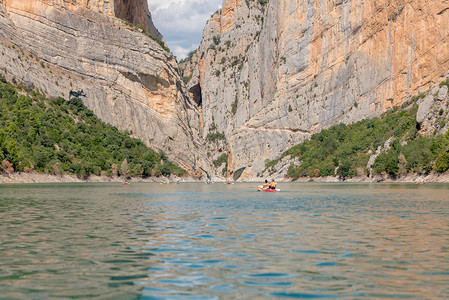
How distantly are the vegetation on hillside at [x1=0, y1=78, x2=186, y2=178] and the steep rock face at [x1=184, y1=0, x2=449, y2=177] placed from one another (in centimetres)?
5180

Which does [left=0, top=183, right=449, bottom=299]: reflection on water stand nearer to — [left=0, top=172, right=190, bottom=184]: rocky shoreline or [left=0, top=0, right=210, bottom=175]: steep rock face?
[left=0, top=172, right=190, bottom=184]: rocky shoreline

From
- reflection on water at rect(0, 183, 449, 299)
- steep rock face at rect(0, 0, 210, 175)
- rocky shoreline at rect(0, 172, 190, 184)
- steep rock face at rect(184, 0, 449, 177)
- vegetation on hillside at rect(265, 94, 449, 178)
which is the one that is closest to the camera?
reflection on water at rect(0, 183, 449, 299)

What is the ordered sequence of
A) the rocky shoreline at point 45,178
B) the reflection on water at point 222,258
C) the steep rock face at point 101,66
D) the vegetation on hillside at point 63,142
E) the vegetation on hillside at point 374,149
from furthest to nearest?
the steep rock face at point 101,66 → the vegetation on hillside at point 374,149 → the vegetation on hillside at point 63,142 → the rocky shoreline at point 45,178 → the reflection on water at point 222,258

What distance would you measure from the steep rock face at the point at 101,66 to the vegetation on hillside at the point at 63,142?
20.0 ft

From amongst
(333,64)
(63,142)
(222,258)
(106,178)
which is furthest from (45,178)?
(333,64)

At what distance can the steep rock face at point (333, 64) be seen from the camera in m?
112

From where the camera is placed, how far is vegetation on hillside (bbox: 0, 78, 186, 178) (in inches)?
2980

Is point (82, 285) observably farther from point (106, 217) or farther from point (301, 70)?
point (301, 70)

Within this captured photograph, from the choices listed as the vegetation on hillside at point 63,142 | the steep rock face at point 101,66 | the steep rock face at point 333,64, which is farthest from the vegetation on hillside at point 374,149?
the vegetation on hillside at point 63,142

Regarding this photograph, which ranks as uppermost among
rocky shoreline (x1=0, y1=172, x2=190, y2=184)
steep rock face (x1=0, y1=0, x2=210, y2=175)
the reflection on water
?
steep rock face (x1=0, y1=0, x2=210, y2=175)

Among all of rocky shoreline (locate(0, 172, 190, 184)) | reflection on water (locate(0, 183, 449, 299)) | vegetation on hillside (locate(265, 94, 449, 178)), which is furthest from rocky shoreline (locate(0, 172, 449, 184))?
reflection on water (locate(0, 183, 449, 299))

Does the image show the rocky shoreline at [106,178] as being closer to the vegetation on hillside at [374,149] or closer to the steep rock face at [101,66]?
the vegetation on hillside at [374,149]

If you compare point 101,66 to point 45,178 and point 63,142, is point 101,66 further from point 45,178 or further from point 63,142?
point 45,178

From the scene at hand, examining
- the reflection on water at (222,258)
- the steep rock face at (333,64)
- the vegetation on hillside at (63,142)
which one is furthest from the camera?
the steep rock face at (333,64)
